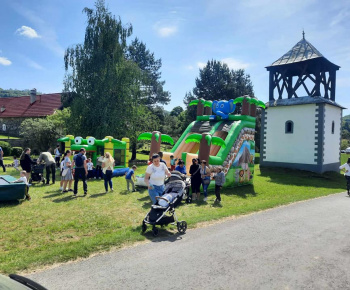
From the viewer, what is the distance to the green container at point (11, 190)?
9055 mm

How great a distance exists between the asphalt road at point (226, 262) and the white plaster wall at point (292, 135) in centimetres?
1561

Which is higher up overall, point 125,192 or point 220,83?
point 220,83

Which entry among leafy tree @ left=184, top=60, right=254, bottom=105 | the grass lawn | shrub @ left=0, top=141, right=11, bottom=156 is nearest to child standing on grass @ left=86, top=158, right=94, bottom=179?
the grass lawn

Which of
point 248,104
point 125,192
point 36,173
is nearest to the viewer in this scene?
point 125,192

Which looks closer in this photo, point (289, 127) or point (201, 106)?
point (201, 106)

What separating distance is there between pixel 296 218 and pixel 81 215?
21.2ft

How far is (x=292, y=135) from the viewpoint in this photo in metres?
22.9

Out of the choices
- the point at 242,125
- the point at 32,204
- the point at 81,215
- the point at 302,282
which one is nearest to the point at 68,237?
the point at 81,215

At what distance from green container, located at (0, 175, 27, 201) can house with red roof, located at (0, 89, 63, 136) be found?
32.6 m

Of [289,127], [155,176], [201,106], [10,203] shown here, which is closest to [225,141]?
[201,106]

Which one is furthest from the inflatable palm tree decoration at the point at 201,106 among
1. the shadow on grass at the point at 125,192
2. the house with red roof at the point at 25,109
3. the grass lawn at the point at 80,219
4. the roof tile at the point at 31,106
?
the roof tile at the point at 31,106

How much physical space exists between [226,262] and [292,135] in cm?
1969

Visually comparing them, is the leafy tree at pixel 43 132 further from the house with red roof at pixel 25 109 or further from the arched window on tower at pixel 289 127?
the arched window on tower at pixel 289 127

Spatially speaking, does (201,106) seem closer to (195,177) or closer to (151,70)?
(195,177)
